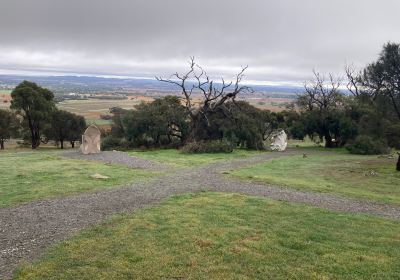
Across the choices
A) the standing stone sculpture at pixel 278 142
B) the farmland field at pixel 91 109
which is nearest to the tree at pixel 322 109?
the standing stone sculpture at pixel 278 142

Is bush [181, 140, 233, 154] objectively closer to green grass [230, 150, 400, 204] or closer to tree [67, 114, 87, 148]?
green grass [230, 150, 400, 204]

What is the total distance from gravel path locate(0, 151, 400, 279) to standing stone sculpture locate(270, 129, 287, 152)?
19.1 meters

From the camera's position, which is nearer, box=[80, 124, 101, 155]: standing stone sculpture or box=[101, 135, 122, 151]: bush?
box=[80, 124, 101, 155]: standing stone sculpture

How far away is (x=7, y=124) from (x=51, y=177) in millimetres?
36526

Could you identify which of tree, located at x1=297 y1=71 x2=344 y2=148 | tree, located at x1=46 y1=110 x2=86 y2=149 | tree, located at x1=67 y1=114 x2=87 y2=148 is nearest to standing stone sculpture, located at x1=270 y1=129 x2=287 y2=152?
tree, located at x1=297 y1=71 x2=344 y2=148

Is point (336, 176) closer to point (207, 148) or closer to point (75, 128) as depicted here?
point (207, 148)

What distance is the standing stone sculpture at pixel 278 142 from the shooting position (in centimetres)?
4031

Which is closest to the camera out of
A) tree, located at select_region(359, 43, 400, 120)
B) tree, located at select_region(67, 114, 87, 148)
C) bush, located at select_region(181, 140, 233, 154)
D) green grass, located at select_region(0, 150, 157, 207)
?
green grass, located at select_region(0, 150, 157, 207)

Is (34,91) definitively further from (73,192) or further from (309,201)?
(309,201)

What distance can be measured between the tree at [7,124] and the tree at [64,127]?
4783mm

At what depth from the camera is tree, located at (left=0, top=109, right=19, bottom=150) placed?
5075cm

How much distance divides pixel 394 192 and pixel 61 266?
51.9ft

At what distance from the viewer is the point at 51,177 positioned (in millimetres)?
19188

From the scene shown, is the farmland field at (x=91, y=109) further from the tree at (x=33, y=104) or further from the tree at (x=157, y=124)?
the tree at (x=157, y=124)
